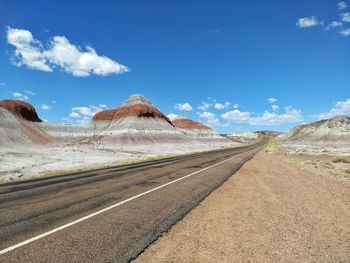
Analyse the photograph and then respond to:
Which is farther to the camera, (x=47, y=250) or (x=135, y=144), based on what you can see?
(x=135, y=144)

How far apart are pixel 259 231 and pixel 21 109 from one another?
4492 inches

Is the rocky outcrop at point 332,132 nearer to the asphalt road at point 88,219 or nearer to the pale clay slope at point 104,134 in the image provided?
the pale clay slope at point 104,134

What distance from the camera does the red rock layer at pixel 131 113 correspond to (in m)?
124

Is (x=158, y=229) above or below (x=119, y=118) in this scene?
below

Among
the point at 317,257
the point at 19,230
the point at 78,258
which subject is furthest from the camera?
the point at 19,230

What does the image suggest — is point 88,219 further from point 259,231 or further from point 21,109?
point 21,109

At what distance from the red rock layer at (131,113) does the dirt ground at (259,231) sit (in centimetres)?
11275

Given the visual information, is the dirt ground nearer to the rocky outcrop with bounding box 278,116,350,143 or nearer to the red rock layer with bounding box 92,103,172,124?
the rocky outcrop with bounding box 278,116,350,143

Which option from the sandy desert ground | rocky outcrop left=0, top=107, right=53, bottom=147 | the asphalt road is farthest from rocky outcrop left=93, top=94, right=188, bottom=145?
the asphalt road

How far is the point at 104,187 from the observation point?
505 inches

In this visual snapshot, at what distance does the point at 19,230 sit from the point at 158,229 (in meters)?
3.12

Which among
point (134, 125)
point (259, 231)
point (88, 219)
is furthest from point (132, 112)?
point (259, 231)

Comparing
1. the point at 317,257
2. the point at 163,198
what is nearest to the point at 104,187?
the point at 163,198

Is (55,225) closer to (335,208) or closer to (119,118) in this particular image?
(335,208)
